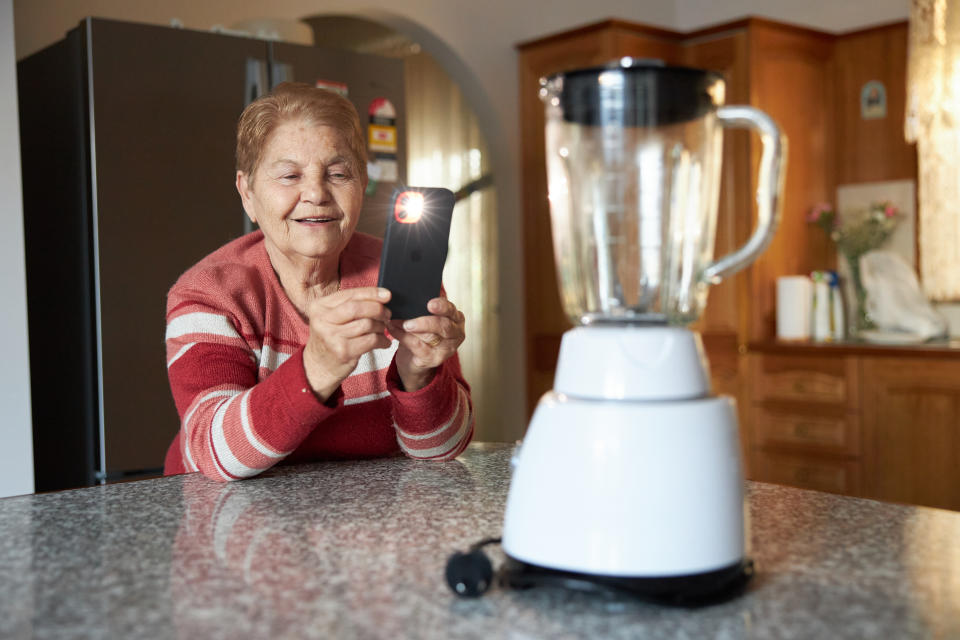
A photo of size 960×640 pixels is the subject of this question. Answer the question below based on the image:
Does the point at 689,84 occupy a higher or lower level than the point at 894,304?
higher

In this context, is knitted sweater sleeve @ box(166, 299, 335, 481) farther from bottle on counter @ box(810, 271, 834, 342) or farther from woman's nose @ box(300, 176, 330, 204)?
bottle on counter @ box(810, 271, 834, 342)

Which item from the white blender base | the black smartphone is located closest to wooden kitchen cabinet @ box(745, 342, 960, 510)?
the black smartphone

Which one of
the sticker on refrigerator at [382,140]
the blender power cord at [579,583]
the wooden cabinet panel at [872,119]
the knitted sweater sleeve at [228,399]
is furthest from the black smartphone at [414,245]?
the wooden cabinet panel at [872,119]

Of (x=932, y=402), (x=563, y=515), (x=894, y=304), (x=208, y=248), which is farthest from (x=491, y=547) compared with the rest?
(x=894, y=304)

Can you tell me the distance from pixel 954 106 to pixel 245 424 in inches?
109

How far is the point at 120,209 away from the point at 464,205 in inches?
90.9

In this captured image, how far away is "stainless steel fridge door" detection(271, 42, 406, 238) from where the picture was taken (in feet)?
8.13

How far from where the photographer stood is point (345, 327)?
3.02ft

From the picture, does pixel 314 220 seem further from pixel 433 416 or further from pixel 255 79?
pixel 255 79

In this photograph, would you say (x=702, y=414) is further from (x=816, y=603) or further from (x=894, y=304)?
(x=894, y=304)

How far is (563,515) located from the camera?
0.66 meters

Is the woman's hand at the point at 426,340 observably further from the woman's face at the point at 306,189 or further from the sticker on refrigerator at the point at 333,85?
the sticker on refrigerator at the point at 333,85

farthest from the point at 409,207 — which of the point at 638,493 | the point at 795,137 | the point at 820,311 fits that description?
the point at 795,137

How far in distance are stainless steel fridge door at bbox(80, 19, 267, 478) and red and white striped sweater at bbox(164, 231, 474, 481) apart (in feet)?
3.27
